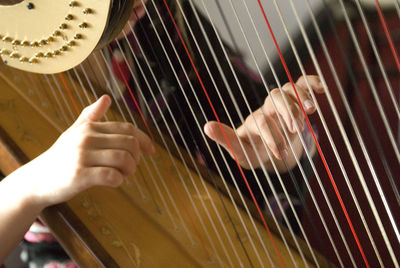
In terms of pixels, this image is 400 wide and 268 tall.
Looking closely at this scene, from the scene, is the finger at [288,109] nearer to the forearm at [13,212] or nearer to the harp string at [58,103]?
the forearm at [13,212]

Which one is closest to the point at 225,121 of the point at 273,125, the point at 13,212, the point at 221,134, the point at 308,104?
the point at 221,134

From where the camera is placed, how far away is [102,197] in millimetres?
970

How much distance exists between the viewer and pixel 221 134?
84cm

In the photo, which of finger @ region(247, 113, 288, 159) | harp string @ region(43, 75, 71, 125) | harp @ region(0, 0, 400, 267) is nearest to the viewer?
harp @ region(0, 0, 400, 267)

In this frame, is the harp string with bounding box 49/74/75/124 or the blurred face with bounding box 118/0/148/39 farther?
the harp string with bounding box 49/74/75/124

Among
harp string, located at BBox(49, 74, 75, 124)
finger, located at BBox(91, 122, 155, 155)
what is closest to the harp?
harp string, located at BBox(49, 74, 75, 124)

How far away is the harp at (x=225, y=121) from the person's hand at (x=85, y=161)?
0.09m

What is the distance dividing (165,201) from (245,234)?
0.19 m

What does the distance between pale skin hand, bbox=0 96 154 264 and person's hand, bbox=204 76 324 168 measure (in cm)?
16

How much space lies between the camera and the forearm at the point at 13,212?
2.77 feet

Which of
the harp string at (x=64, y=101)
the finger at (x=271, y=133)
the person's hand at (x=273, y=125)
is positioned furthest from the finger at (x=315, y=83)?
the harp string at (x=64, y=101)

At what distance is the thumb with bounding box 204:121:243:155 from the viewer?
0.83 m

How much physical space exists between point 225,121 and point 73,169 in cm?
31

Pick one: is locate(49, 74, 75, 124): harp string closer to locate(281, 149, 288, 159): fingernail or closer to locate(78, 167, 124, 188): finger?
locate(78, 167, 124, 188): finger
